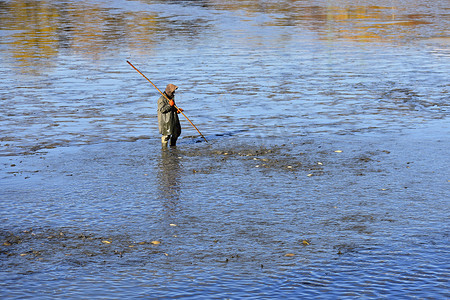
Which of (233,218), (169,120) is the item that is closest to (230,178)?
(233,218)

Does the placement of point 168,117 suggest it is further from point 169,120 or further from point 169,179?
point 169,179

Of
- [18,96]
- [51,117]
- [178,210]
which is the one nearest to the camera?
[178,210]

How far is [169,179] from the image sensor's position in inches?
481

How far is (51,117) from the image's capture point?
17.6m

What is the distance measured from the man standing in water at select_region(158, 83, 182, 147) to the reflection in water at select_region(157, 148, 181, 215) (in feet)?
0.78

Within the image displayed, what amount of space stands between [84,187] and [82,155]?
2.27 metres

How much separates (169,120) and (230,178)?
2628 millimetres

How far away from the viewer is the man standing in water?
14414 mm

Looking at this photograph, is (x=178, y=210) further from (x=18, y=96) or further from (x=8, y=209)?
(x=18, y=96)

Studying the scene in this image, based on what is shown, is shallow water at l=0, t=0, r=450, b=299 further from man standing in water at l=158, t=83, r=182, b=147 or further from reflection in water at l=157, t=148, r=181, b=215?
man standing in water at l=158, t=83, r=182, b=147

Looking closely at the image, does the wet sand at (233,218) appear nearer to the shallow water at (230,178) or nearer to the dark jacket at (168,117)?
the shallow water at (230,178)

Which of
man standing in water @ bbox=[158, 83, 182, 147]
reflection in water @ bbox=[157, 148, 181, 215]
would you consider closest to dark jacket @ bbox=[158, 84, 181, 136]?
man standing in water @ bbox=[158, 83, 182, 147]

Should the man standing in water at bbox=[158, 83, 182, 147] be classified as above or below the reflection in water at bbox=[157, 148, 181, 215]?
above

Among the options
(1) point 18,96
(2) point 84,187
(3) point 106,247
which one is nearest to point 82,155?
(2) point 84,187
